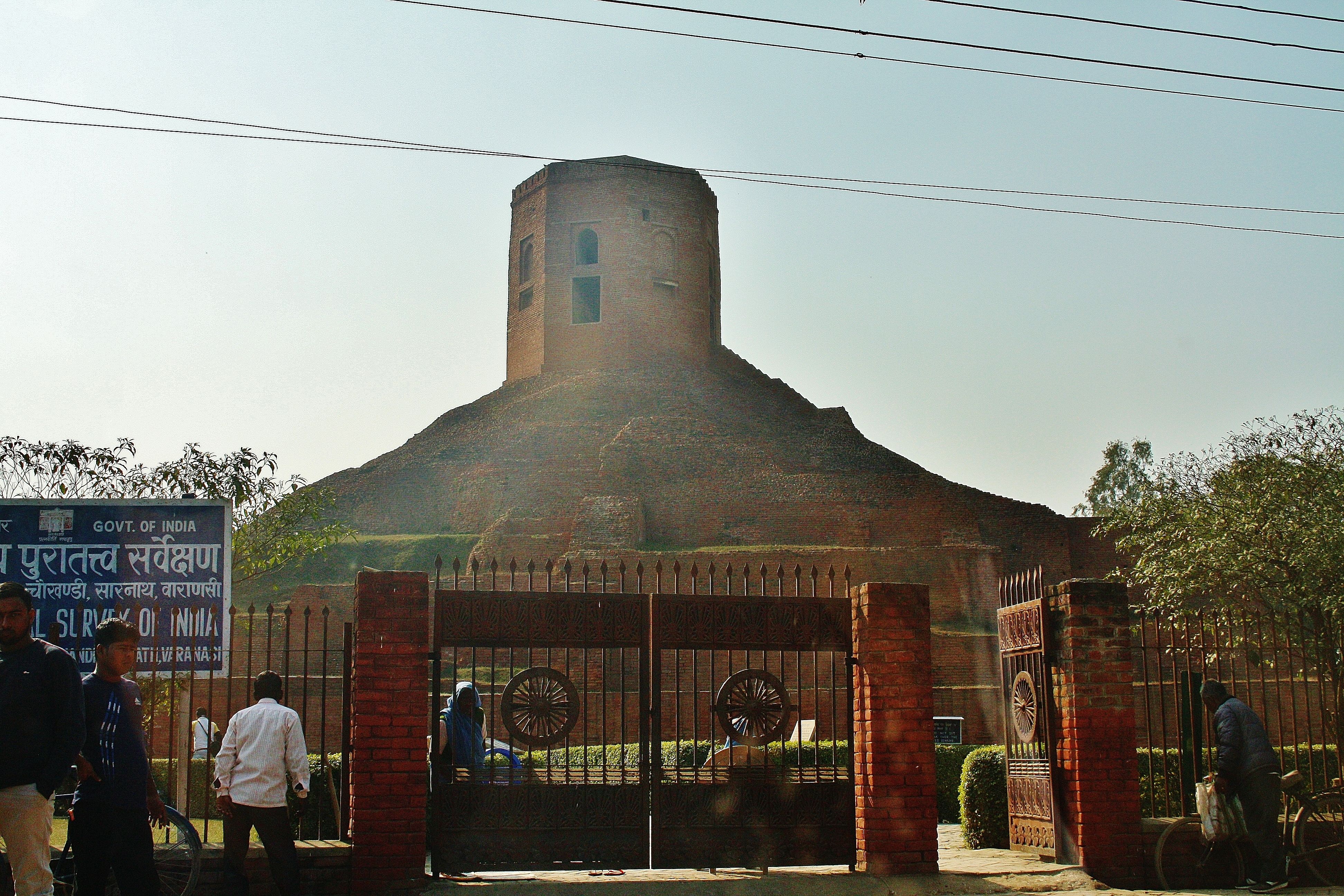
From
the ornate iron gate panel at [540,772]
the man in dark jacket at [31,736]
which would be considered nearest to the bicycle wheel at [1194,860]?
the ornate iron gate panel at [540,772]

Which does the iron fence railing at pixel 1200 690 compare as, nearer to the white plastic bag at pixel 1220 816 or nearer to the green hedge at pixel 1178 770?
the green hedge at pixel 1178 770

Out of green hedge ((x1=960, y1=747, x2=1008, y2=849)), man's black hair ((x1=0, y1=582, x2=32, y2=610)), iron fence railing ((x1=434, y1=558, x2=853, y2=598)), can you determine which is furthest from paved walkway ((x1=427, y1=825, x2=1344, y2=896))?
iron fence railing ((x1=434, y1=558, x2=853, y2=598))

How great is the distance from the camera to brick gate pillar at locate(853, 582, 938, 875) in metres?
7.32

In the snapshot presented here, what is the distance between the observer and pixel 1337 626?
1039cm

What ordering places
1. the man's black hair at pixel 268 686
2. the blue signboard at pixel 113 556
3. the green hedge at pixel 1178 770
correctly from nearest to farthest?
1. the man's black hair at pixel 268 686
2. the green hedge at pixel 1178 770
3. the blue signboard at pixel 113 556

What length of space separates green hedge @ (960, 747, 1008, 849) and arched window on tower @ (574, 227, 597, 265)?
29.3 m

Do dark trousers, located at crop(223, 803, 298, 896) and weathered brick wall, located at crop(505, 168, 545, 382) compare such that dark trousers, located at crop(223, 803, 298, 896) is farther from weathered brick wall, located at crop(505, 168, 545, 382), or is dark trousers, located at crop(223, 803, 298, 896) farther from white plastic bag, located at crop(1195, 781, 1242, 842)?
weathered brick wall, located at crop(505, 168, 545, 382)

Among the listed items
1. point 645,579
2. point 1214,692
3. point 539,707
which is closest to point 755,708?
point 539,707

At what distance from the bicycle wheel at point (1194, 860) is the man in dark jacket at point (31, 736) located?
5741mm

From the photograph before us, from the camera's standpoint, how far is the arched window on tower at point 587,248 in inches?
1483

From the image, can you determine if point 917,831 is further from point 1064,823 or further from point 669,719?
point 669,719

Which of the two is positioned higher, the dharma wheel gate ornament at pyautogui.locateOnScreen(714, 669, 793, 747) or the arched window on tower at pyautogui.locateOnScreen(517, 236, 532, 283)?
the arched window on tower at pyautogui.locateOnScreen(517, 236, 532, 283)

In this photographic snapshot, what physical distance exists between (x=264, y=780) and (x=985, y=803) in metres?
5.31

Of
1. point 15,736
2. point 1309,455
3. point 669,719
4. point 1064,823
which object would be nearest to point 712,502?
point 669,719
